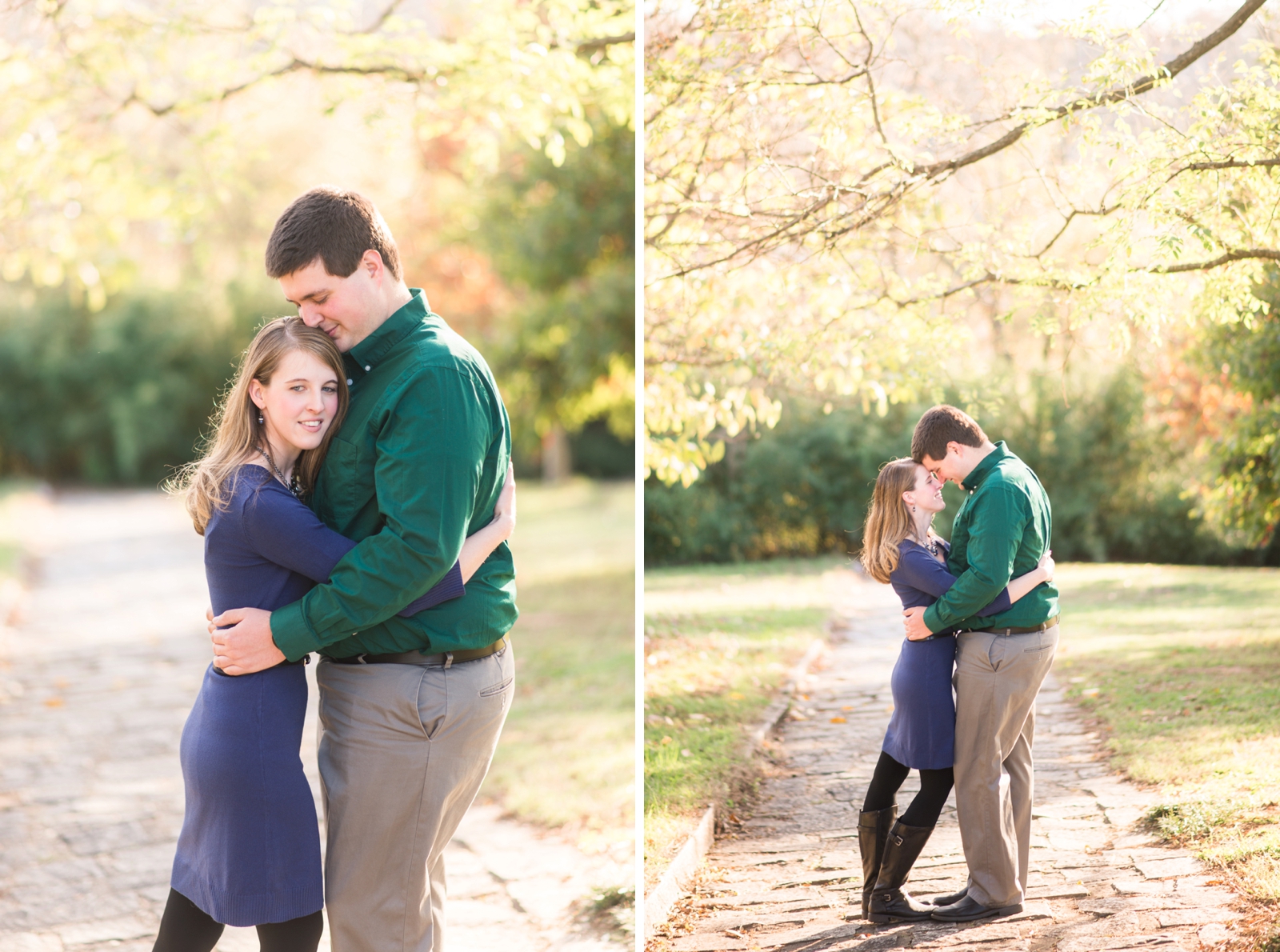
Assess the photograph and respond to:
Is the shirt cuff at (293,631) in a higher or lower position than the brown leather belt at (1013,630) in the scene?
higher

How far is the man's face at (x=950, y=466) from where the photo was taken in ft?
9.48

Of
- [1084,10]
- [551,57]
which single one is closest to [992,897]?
[1084,10]

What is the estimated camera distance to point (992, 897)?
2.84 m

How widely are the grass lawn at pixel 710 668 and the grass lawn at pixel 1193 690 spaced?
2.35ft

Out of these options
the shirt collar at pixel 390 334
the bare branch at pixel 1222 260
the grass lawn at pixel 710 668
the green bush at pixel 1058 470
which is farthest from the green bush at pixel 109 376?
the bare branch at pixel 1222 260

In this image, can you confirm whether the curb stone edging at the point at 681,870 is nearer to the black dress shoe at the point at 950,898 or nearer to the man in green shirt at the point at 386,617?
the black dress shoe at the point at 950,898

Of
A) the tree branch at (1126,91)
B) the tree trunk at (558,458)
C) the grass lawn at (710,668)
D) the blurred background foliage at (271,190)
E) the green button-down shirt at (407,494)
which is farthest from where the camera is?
the tree trunk at (558,458)

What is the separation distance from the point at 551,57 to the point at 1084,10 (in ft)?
10.9

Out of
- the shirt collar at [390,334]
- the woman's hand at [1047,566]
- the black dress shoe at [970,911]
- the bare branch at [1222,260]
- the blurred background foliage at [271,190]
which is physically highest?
the blurred background foliage at [271,190]

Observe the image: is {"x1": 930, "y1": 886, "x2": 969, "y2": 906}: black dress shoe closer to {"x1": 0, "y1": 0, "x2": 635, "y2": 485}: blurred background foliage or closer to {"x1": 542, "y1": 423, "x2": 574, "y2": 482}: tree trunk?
{"x1": 0, "y1": 0, "x2": 635, "y2": 485}: blurred background foliage

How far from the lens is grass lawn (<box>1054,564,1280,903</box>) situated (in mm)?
2695

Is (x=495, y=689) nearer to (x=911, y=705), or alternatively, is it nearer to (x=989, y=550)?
(x=911, y=705)

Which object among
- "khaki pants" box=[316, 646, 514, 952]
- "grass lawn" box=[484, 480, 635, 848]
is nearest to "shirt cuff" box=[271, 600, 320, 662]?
"khaki pants" box=[316, 646, 514, 952]

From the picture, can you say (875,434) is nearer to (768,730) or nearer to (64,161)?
(768,730)
